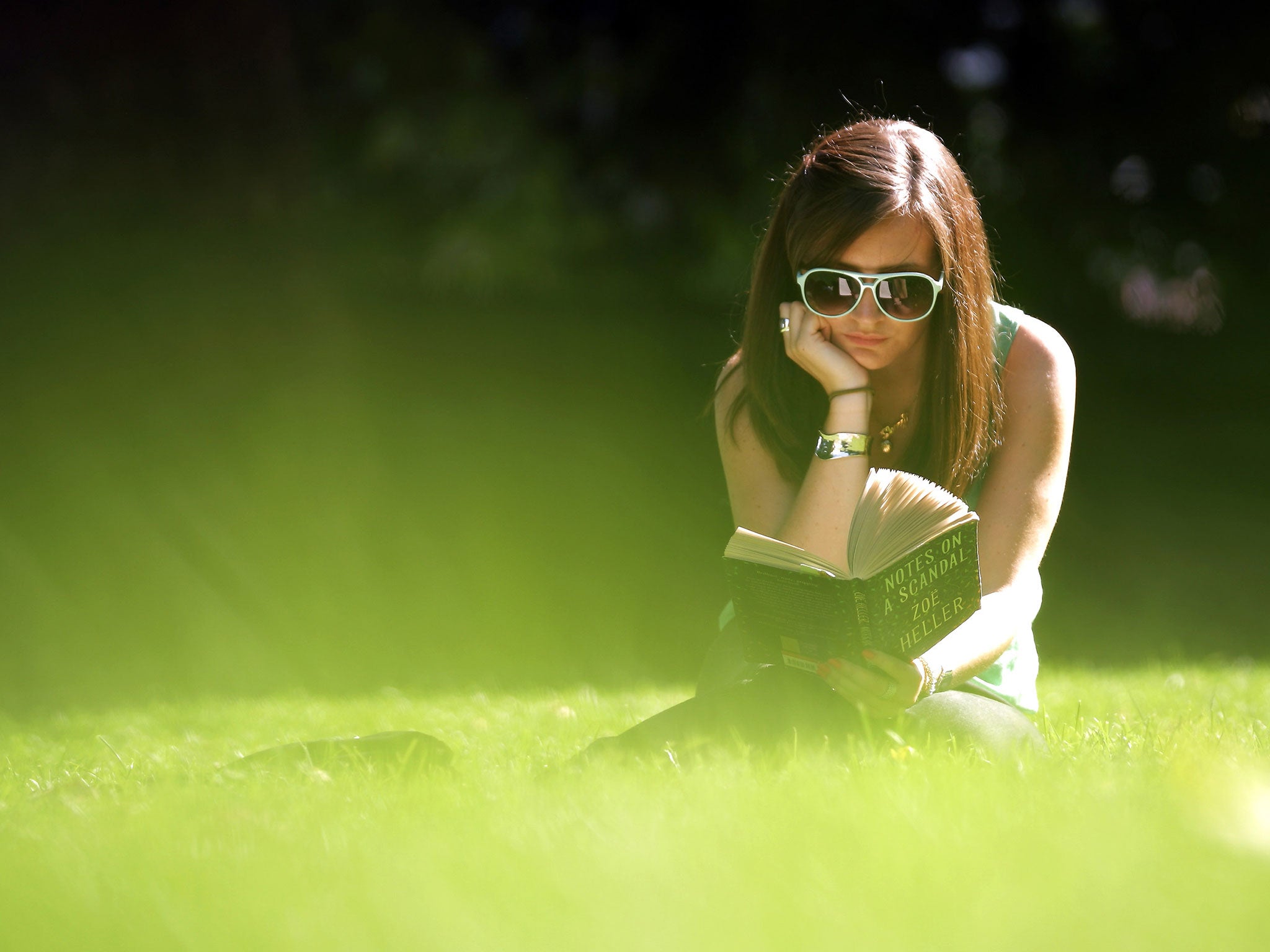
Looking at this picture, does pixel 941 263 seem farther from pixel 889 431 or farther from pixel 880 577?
pixel 880 577

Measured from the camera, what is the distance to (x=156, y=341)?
30.2 ft

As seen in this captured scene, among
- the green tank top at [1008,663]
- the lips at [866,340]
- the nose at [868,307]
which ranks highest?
the nose at [868,307]

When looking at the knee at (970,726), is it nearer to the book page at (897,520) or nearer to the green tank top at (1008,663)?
the green tank top at (1008,663)

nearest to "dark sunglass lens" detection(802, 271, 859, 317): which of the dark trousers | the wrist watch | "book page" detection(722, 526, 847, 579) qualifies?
the wrist watch

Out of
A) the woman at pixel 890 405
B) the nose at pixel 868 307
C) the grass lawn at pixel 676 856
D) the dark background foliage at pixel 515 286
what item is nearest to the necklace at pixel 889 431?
the woman at pixel 890 405

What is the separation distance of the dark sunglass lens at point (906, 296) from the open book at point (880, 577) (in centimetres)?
46

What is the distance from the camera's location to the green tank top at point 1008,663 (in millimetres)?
2699

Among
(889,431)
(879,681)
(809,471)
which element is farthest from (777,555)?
(889,431)

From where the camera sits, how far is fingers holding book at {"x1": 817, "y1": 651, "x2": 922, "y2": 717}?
222 cm

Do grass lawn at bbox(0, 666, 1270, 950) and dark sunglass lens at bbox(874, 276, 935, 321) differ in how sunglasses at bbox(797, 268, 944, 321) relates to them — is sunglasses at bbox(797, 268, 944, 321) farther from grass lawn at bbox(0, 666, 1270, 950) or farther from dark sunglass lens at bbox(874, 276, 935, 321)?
grass lawn at bbox(0, 666, 1270, 950)

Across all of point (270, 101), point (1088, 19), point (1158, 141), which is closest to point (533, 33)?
point (270, 101)

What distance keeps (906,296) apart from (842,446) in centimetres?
35

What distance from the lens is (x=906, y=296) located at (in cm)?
261

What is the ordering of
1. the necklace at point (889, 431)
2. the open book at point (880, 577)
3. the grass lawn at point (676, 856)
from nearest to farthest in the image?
the grass lawn at point (676, 856), the open book at point (880, 577), the necklace at point (889, 431)
